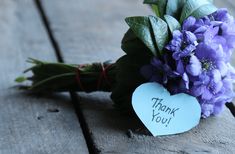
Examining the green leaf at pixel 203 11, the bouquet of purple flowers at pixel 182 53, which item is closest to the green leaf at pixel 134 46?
the bouquet of purple flowers at pixel 182 53

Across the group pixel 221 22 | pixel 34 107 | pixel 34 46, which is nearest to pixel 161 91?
pixel 221 22

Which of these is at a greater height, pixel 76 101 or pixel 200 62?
pixel 200 62

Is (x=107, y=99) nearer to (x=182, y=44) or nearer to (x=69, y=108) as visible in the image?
(x=69, y=108)

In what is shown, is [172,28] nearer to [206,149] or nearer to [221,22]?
[221,22]

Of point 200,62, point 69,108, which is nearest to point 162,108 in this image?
point 200,62

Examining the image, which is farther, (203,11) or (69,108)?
(69,108)

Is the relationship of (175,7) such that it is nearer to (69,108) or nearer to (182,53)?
(182,53)
